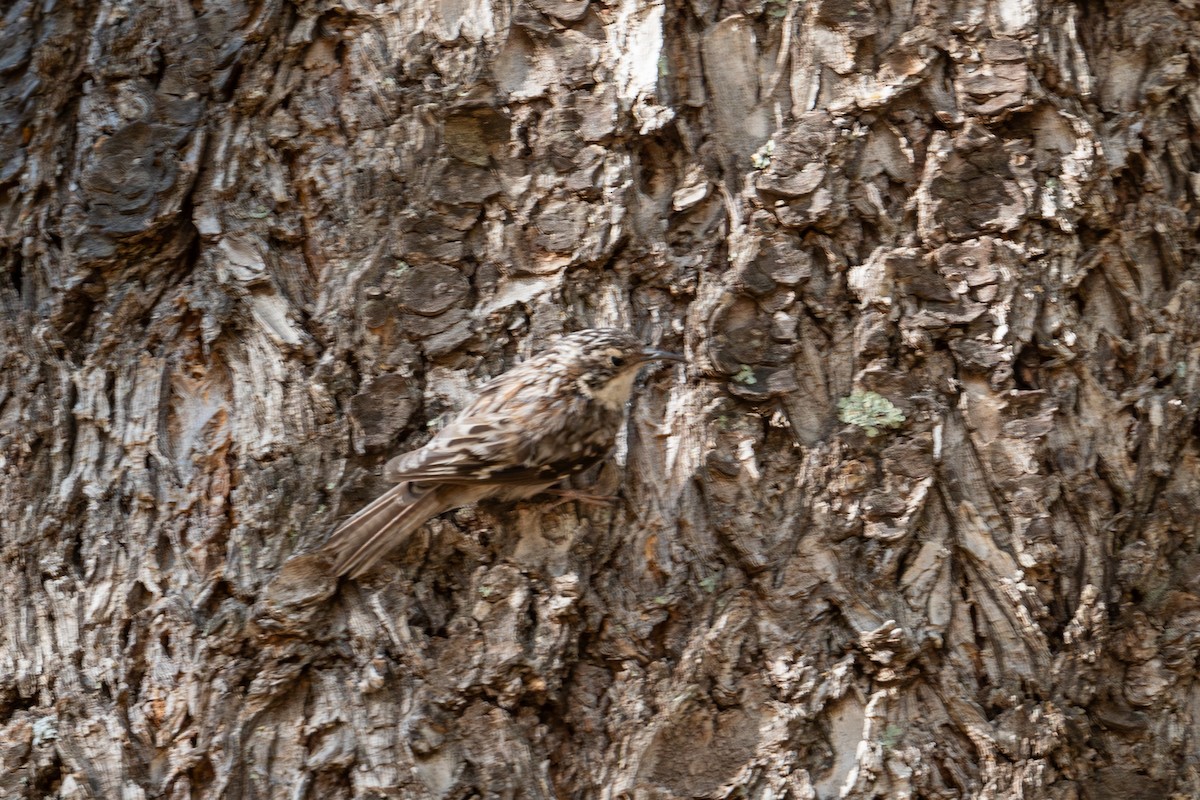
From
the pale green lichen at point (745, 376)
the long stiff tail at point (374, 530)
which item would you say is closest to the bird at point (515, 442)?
the long stiff tail at point (374, 530)

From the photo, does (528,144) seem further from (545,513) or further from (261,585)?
(261,585)

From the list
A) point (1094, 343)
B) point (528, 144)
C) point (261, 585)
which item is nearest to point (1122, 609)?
point (1094, 343)

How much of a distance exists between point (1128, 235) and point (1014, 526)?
0.69 metres

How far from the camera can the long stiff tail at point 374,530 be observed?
84.4 inches

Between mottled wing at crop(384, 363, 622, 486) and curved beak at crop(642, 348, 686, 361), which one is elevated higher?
curved beak at crop(642, 348, 686, 361)

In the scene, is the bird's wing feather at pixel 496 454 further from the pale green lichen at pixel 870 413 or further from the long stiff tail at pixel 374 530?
the pale green lichen at pixel 870 413

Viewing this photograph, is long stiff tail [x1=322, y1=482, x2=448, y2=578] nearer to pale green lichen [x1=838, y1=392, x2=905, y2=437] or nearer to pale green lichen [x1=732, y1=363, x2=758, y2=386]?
pale green lichen [x1=732, y1=363, x2=758, y2=386]

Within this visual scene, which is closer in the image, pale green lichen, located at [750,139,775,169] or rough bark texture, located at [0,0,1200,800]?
rough bark texture, located at [0,0,1200,800]

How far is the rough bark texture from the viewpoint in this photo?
2.13 meters

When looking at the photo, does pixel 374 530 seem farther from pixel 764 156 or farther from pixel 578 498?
pixel 764 156

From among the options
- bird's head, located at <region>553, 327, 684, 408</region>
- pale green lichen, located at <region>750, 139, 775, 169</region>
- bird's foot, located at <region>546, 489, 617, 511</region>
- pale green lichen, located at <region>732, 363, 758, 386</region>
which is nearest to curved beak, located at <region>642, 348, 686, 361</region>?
bird's head, located at <region>553, 327, 684, 408</region>

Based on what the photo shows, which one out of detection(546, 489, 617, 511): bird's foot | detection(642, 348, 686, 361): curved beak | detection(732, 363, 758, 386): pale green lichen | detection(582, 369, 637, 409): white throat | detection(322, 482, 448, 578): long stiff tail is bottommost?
detection(546, 489, 617, 511): bird's foot

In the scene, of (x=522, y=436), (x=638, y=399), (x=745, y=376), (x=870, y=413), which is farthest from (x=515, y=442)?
(x=870, y=413)

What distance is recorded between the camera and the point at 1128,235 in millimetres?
2355
